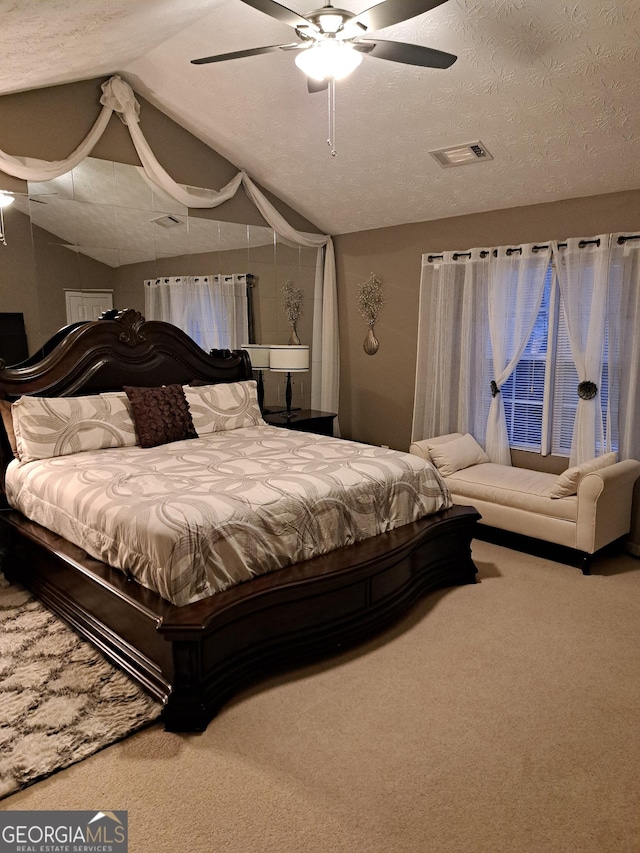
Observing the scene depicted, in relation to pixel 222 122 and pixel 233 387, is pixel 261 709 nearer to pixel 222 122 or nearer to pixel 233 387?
pixel 233 387

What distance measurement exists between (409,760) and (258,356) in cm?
374

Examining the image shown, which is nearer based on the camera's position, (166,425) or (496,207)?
(166,425)

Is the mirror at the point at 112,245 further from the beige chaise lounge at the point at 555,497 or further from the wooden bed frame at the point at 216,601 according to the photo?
the beige chaise lounge at the point at 555,497

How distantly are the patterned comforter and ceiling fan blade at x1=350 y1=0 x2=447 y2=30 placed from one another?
6.40ft

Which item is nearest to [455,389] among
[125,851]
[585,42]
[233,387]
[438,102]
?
[233,387]

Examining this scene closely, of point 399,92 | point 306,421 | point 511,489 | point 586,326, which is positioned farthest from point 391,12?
point 306,421

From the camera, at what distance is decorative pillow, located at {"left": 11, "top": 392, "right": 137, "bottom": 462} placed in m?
3.64

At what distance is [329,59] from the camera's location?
2736 millimetres

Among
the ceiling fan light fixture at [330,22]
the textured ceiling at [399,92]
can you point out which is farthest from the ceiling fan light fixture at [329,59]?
the textured ceiling at [399,92]

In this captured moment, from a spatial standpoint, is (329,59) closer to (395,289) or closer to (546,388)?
(546,388)

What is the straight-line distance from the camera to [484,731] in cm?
236

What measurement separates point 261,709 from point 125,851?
753 millimetres

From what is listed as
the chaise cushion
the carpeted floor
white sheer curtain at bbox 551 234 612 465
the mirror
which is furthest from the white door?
white sheer curtain at bbox 551 234 612 465

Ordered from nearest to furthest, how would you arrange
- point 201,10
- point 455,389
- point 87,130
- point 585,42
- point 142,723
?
1. point 142,723
2. point 585,42
3. point 201,10
4. point 87,130
5. point 455,389
